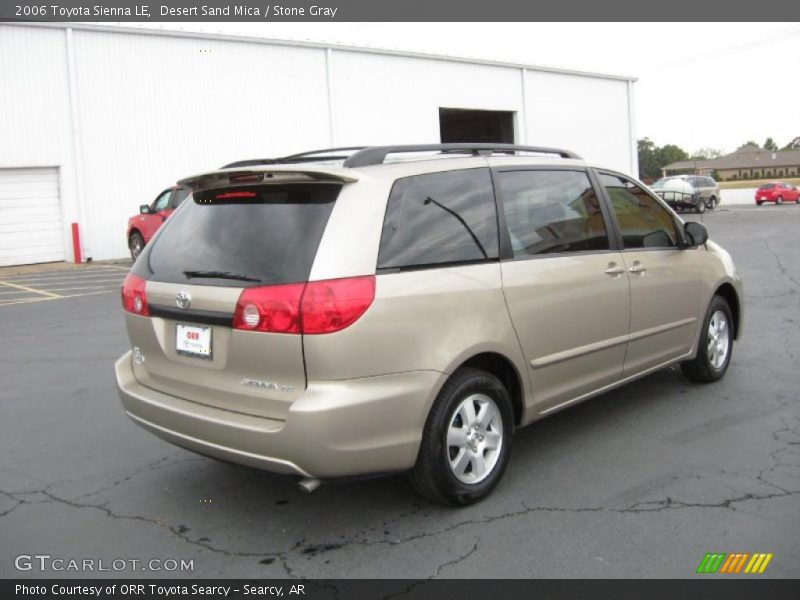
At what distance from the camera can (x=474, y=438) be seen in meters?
3.91

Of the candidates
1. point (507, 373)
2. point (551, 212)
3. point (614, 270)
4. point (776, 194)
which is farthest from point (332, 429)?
point (776, 194)

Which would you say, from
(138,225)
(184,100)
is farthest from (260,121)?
(138,225)

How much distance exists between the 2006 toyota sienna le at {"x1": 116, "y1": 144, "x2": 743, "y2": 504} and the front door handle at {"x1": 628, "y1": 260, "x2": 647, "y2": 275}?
0.73 feet

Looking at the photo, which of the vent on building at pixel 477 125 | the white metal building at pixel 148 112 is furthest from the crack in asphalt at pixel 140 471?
the vent on building at pixel 477 125

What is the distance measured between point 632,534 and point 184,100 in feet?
67.9

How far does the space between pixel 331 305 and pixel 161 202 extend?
1560 cm

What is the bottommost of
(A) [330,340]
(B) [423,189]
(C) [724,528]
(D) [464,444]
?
(C) [724,528]

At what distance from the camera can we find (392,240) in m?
3.64

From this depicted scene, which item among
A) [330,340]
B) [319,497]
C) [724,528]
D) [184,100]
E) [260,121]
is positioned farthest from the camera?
[260,121]

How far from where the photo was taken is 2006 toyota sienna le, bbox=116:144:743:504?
3.38 metres

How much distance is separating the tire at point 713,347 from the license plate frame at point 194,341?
149 inches

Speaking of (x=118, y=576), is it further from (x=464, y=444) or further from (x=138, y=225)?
(x=138, y=225)

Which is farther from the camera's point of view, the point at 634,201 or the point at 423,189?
the point at 634,201

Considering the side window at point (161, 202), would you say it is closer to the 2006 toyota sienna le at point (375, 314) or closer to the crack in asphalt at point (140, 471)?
the crack in asphalt at point (140, 471)
